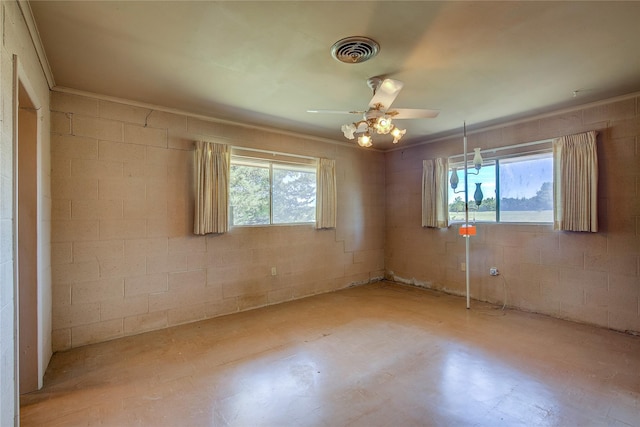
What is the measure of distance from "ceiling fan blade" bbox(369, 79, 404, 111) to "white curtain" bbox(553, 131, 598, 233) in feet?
8.24

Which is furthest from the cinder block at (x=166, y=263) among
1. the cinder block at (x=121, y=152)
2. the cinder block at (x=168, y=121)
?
the cinder block at (x=168, y=121)

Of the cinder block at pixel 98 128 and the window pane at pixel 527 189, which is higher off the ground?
the cinder block at pixel 98 128

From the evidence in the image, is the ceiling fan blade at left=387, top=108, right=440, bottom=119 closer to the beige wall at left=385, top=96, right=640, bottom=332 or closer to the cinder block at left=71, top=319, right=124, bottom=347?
the beige wall at left=385, top=96, right=640, bottom=332

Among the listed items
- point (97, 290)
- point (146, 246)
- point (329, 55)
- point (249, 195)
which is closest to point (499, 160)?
point (329, 55)

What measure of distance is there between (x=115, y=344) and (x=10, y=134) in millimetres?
2323

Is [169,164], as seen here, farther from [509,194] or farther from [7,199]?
[509,194]

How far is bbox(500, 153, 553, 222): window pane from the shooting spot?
383 cm

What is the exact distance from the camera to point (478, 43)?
2.16 meters

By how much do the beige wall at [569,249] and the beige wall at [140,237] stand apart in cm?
248

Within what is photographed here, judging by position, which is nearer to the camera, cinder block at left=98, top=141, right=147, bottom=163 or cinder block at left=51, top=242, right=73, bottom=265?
Answer: cinder block at left=51, top=242, right=73, bottom=265

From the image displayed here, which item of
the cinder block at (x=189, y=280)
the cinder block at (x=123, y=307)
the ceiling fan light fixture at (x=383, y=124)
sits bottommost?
the cinder block at (x=123, y=307)

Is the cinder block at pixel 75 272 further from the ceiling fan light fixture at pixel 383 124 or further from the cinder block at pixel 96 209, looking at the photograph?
the ceiling fan light fixture at pixel 383 124

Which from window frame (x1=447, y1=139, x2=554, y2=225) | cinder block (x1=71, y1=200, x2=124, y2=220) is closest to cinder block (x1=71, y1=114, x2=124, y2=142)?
cinder block (x1=71, y1=200, x2=124, y2=220)

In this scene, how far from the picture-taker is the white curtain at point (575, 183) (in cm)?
335
